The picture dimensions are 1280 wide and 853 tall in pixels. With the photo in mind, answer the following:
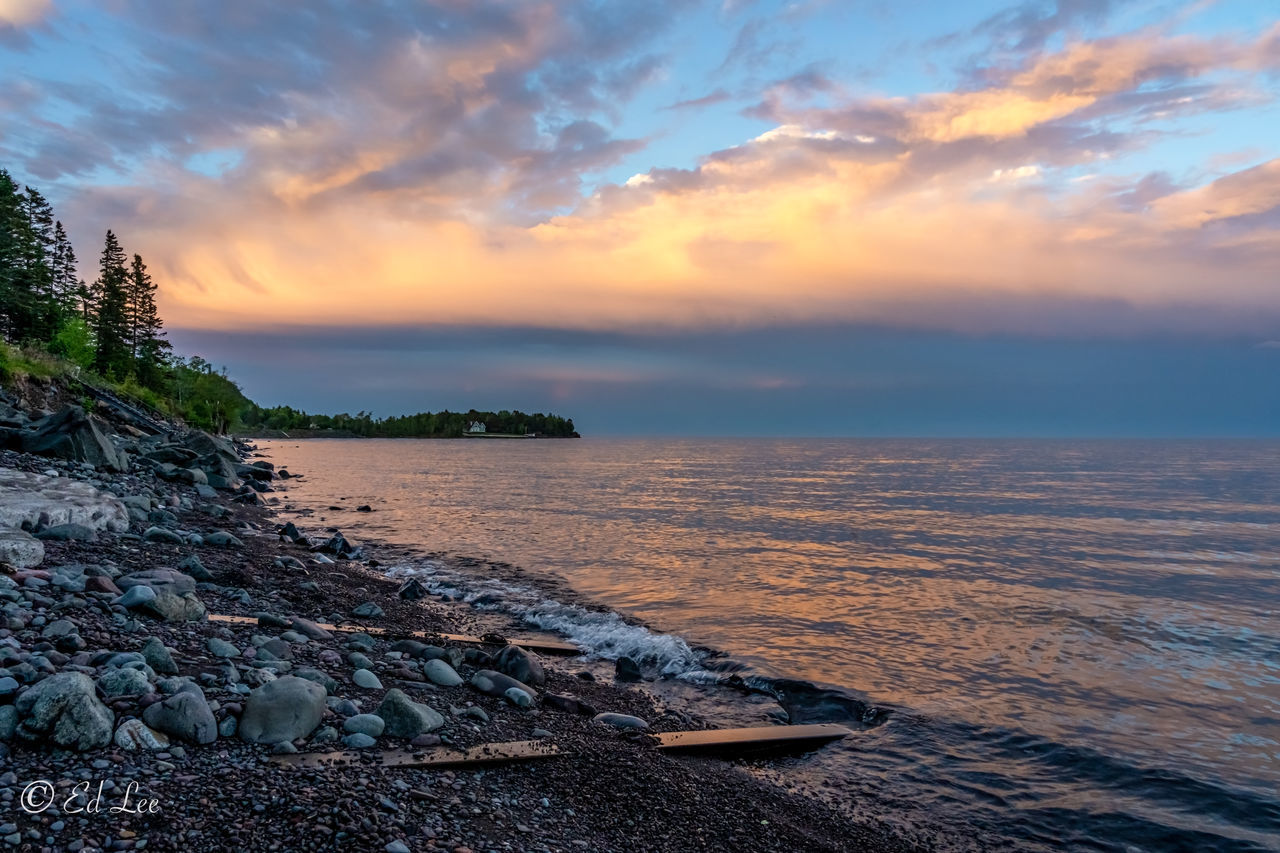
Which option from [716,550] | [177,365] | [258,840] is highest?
[177,365]

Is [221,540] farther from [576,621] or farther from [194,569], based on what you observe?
[576,621]

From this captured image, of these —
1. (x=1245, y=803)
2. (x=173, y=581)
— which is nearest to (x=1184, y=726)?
(x=1245, y=803)

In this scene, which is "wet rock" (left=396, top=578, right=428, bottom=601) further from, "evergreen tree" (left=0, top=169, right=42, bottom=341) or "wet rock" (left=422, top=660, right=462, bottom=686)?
"evergreen tree" (left=0, top=169, right=42, bottom=341)

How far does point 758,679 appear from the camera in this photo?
41.3 feet

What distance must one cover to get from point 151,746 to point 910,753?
9356mm

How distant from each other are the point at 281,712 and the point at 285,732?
0.63ft

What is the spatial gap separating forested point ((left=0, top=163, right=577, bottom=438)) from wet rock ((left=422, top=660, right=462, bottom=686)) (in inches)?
1492

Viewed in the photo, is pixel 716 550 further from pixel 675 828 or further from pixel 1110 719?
pixel 675 828

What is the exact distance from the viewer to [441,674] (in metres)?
9.38

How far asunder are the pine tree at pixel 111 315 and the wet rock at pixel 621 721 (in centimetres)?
9659

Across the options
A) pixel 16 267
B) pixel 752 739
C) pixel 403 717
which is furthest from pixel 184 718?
pixel 16 267

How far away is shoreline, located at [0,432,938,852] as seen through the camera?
457 cm

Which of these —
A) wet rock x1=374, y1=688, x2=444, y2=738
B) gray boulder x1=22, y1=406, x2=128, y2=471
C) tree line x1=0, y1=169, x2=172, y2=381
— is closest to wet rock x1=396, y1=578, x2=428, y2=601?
wet rock x1=374, y1=688, x2=444, y2=738

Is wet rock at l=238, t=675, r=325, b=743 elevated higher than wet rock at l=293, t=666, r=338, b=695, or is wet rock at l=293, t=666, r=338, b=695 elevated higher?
wet rock at l=238, t=675, r=325, b=743
